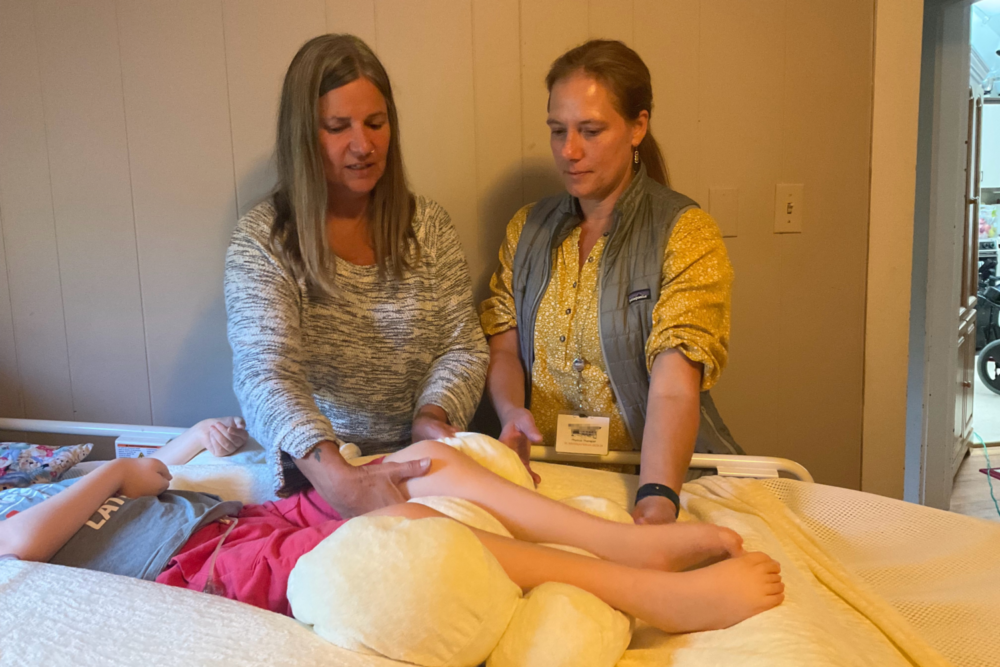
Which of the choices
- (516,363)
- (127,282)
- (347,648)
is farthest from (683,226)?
(127,282)

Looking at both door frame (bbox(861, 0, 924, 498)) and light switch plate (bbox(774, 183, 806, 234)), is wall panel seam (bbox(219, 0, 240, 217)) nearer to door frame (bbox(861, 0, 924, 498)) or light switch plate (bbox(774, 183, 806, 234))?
light switch plate (bbox(774, 183, 806, 234))

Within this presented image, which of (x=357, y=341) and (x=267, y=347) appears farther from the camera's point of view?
(x=357, y=341)

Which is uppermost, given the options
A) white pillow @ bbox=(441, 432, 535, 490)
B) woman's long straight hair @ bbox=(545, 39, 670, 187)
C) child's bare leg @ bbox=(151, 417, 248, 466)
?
woman's long straight hair @ bbox=(545, 39, 670, 187)

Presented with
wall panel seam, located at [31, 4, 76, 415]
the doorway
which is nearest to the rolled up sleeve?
wall panel seam, located at [31, 4, 76, 415]

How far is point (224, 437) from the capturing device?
1.44 m

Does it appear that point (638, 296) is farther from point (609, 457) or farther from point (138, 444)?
point (138, 444)

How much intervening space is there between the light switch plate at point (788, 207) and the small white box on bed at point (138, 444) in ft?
4.99

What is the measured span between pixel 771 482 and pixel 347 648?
2.47ft

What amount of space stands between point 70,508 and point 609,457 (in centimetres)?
89

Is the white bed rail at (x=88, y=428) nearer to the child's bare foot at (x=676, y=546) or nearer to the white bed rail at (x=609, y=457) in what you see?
the white bed rail at (x=609, y=457)

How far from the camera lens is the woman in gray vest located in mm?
1239

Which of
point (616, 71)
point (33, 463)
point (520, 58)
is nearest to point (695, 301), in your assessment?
point (616, 71)

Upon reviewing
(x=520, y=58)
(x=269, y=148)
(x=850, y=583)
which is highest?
(x=520, y=58)

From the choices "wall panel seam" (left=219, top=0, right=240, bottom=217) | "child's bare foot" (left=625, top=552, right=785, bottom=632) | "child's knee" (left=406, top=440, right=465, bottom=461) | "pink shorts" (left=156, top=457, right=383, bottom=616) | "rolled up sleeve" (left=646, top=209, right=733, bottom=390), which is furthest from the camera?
"wall panel seam" (left=219, top=0, right=240, bottom=217)
